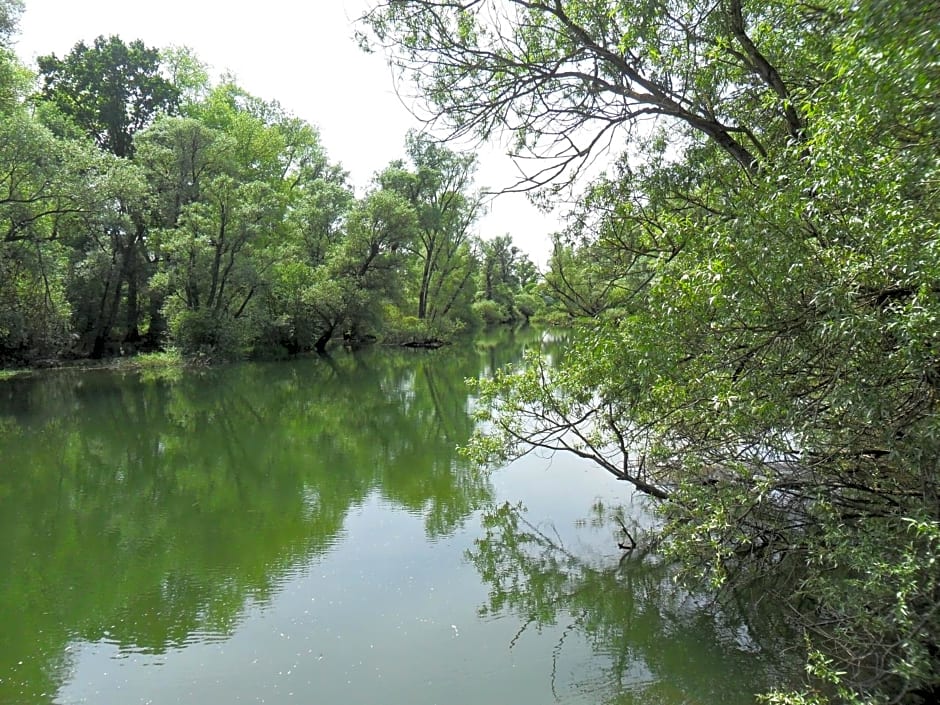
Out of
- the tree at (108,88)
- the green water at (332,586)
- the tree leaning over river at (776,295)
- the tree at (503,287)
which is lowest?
the green water at (332,586)

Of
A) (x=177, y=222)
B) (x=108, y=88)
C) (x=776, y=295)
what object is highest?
(x=108, y=88)

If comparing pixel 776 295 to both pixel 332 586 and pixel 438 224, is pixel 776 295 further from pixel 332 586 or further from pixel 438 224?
pixel 438 224

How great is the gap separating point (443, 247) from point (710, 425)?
36.1 metres

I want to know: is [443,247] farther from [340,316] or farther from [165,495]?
[165,495]

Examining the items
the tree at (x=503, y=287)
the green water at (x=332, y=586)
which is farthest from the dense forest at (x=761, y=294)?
the tree at (x=503, y=287)

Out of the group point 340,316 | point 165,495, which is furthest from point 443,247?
point 165,495

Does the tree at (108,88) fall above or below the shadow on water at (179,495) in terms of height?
above

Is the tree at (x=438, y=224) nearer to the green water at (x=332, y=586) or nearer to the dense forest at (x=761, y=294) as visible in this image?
the green water at (x=332, y=586)

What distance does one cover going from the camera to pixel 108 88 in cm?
2769

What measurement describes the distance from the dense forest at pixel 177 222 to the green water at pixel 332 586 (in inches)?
309

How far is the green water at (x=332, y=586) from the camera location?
163 inches

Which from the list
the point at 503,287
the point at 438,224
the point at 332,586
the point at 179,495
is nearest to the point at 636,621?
the point at 332,586

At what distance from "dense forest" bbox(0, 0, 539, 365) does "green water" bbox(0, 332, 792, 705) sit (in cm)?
786

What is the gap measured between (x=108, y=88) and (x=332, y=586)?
1180 inches
